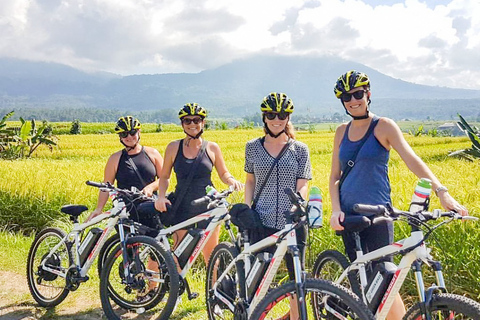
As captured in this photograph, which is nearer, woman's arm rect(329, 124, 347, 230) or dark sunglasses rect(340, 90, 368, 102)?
dark sunglasses rect(340, 90, 368, 102)

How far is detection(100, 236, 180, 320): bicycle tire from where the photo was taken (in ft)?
14.8

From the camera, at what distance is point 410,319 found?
3.03m

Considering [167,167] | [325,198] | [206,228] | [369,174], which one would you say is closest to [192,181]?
[167,167]

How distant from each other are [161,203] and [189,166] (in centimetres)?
50

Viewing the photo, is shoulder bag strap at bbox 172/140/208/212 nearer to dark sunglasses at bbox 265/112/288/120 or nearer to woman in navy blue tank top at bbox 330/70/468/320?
dark sunglasses at bbox 265/112/288/120

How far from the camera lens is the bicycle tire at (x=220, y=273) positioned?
14.3 ft

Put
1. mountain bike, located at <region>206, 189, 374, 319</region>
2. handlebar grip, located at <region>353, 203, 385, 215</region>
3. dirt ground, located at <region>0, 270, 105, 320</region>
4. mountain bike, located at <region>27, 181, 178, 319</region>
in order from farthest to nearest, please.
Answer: dirt ground, located at <region>0, 270, 105, 320</region>, mountain bike, located at <region>27, 181, 178, 319</region>, mountain bike, located at <region>206, 189, 374, 319</region>, handlebar grip, located at <region>353, 203, 385, 215</region>

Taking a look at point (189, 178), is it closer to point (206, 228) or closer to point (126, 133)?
point (206, 228)

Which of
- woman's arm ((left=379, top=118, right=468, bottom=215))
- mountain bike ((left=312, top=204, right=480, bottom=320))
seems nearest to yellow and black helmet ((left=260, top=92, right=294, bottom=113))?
woman's arm ((left=379, top=118, right=468, bottom=215))

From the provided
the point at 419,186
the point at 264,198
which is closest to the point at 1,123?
the point at 264,198

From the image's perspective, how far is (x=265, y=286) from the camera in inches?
148

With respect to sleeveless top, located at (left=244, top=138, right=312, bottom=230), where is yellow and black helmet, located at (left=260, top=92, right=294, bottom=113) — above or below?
above

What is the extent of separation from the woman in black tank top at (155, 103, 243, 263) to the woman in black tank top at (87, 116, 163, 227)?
1.52ft

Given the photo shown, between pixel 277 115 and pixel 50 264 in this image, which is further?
pixel 50 264
